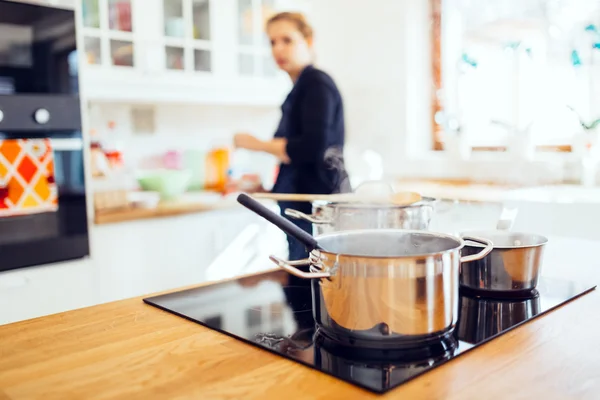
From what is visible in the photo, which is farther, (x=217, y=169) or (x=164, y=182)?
(x=217, y=169)

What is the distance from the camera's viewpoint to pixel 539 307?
83 cm

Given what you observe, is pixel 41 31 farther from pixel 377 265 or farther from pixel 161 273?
pixel 377 265

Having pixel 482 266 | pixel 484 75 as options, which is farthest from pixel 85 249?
pixel 484 75

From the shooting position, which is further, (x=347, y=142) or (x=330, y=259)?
(x=347, y=142)

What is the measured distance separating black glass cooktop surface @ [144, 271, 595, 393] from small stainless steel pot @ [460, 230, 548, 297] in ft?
0.07

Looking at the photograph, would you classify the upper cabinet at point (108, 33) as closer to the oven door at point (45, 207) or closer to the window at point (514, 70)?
the oven door at point (45, 207)

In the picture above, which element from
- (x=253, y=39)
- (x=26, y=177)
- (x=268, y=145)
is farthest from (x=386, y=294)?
(x=253, y=39)

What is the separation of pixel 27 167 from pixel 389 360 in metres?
1.75

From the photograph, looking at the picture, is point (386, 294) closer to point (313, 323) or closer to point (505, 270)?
point (313, 323)

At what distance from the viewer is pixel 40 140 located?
2.07 meters

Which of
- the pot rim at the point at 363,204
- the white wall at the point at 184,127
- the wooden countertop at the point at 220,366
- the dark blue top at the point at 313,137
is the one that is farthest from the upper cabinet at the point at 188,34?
the wooden countertop at the point at 220,366

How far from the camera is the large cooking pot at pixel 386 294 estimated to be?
639 millimetres

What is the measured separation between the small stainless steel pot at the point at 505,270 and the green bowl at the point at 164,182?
6.85 feet

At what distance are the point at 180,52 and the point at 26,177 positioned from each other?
1081 mm
